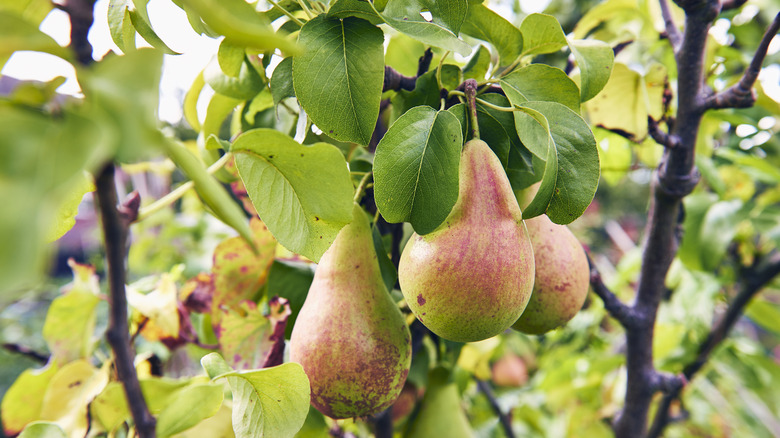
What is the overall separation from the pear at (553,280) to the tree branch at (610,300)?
209 mm

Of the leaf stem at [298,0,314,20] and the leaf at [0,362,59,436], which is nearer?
the leaf stem at [298,0,314,20]

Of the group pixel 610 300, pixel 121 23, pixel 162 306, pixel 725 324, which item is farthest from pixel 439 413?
pixel 725 324

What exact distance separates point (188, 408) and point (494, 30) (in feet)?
1.45

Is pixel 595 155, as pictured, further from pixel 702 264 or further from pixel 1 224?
pixel 702 264

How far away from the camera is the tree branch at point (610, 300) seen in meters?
0.71

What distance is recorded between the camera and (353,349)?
0.44 meters

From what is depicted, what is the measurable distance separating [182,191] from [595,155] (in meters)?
0.46

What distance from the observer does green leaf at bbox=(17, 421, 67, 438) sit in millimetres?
430

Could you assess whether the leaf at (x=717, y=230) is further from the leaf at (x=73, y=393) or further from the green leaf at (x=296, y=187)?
the leaf at (x=73, y=393)

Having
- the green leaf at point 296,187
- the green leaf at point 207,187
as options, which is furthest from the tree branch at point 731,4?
the green leaf at point 207,187

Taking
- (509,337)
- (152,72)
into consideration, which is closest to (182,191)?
(152,72)

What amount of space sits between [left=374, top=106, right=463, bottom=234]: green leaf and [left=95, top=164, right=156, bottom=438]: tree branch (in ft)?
0.61

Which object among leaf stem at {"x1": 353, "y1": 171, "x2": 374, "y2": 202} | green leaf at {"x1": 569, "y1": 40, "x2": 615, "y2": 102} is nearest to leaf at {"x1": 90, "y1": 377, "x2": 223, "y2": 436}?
leaf stem at {"x1": 353, "y1": 171, "x2": 374, "y2": 202}

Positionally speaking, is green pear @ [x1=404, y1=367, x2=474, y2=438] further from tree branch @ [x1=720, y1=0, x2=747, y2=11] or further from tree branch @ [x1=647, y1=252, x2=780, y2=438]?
tree branch @ [x1=720, y1=0, x2=747, y2=11]
